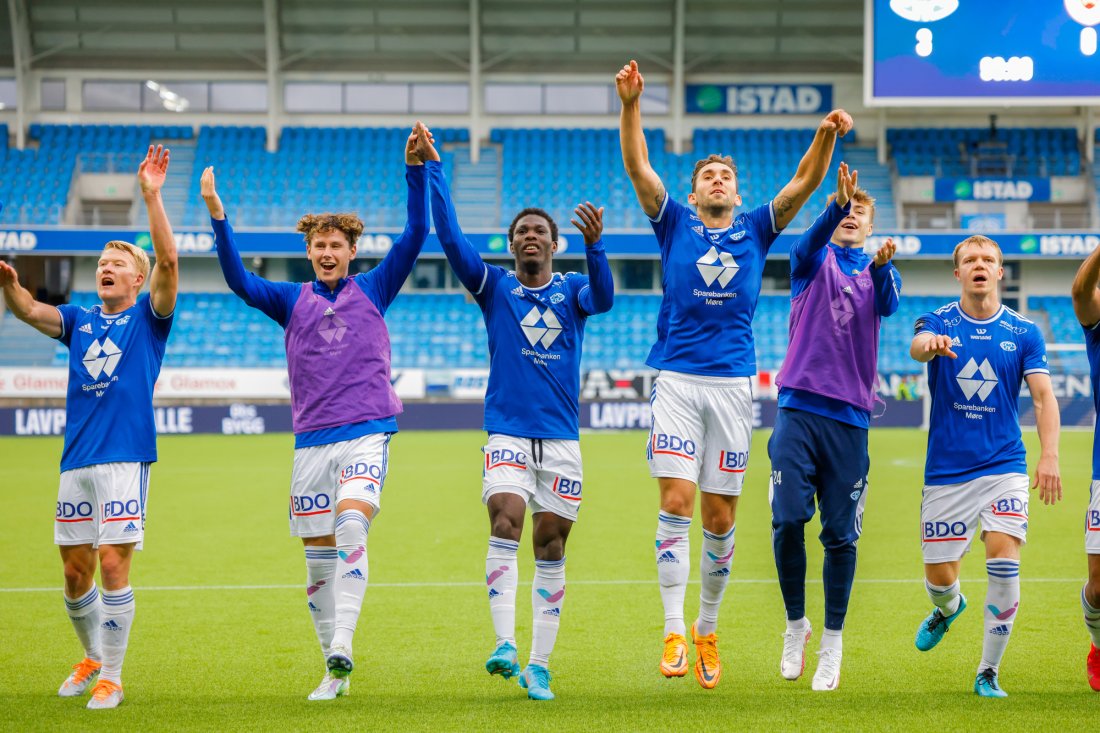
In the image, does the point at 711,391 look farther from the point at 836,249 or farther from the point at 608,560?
the point at 608,560

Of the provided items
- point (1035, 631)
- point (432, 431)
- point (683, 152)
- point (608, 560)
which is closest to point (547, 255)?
point (1035, 631)

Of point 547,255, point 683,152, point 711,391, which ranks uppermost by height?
point 683,152

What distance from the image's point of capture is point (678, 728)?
4.66 metres

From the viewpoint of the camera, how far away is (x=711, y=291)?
5695 mm

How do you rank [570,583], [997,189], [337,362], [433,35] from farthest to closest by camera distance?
[433,35], [997,189], [570,583], [337,362]

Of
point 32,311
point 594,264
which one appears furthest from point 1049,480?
point 32,311

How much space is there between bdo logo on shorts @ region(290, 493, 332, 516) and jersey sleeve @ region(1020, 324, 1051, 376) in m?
3.50

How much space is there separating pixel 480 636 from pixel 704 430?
83.0 inches

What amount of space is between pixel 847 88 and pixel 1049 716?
3133 cm

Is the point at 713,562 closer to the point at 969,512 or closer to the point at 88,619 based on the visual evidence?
the point at 969,512

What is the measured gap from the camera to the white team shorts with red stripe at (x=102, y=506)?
209 inches

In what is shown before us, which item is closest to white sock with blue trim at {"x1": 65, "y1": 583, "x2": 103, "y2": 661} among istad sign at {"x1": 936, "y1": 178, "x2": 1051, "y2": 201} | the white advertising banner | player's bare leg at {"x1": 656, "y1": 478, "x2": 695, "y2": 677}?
player's bare leg at {"x1": 656, "y1": 478, "x2": 695, "y2": 677}

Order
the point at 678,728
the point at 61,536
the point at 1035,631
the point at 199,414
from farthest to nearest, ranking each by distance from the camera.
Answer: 1. the point at 199,414
2. the point at 1035,631
3. the point at 61,536
4. the point at 678,728

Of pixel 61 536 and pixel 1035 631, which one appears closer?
pixel 61 536
